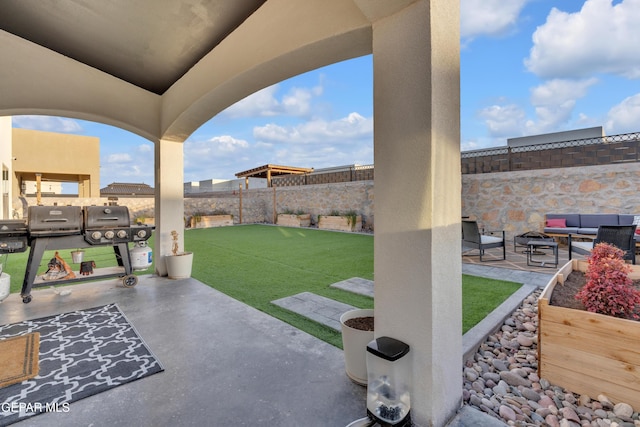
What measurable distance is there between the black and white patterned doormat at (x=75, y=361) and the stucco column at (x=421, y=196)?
6.73ft

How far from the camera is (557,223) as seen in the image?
285 inches

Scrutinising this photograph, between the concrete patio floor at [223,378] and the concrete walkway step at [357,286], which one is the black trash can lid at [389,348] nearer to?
the concrete patio floor at [223,378]

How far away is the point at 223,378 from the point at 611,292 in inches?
115

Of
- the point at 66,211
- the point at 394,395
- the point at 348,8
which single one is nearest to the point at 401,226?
the point at 394,395

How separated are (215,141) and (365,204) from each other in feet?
94.4

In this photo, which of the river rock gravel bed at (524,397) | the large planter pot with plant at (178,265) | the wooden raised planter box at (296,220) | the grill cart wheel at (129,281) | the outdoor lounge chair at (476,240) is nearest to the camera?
the river rock gravel bed at (524,397)

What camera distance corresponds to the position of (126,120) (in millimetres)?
4641

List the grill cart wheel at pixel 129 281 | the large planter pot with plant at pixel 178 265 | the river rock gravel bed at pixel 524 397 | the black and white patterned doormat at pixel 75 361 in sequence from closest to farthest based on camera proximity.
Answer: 1. the river rock gravel bed at pixel 524 397
2. the black and white patterned doormat at pixel 75 361
3. the grill cart wheel at pixel 129 281
4. the large planter pot with plant at pixel 178 265

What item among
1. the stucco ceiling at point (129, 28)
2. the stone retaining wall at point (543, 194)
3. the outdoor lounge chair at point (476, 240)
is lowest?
the outdoor lounge chair at point (476, 240)

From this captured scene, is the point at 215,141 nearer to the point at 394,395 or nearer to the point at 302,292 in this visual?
the point at 302,292

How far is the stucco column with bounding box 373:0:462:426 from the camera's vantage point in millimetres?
1584

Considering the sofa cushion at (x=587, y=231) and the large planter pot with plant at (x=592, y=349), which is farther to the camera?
the sofa cushion at (x=587, y=231)

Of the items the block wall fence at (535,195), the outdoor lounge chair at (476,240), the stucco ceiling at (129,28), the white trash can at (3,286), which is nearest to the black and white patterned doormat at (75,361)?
the white trash can at (3,286)

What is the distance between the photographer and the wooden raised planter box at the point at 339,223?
11664 millimetres
